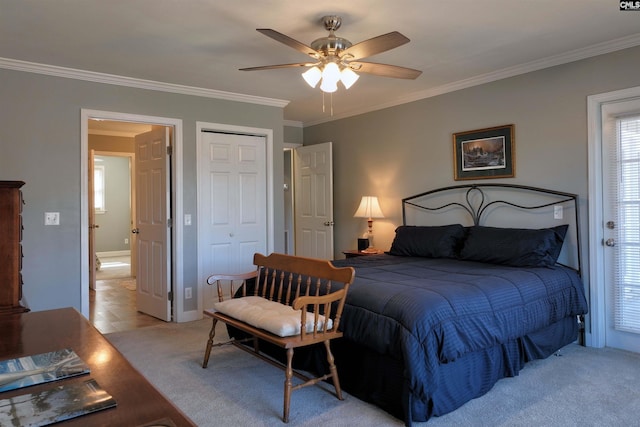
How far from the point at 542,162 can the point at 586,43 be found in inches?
39.3

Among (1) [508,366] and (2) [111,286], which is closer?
(1) [508,366]

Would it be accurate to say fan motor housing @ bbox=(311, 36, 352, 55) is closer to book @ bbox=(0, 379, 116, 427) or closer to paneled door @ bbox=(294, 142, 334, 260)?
book @ bbox=(0, 379, 116, 427)

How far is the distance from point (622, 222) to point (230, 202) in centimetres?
369

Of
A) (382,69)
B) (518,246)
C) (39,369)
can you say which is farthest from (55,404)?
(518,246)

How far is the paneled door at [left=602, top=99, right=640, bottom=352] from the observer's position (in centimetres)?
342

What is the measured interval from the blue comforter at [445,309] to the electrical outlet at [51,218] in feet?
8.79

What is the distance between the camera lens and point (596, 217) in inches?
141

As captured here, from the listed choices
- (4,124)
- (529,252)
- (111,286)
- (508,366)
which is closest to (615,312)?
(529,252)

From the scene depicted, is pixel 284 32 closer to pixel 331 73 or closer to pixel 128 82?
pixel 331 73

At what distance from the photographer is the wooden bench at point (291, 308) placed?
98.2 inches

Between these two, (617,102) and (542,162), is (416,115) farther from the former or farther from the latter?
(617,102)

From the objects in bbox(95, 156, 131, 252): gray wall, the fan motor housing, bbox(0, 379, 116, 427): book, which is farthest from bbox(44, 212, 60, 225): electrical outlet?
bbox(95, 156, 131, 252): gray wall

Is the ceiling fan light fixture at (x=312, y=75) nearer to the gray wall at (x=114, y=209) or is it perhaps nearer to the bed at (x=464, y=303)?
the bed at (x=464, y=303)

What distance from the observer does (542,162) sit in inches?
154
